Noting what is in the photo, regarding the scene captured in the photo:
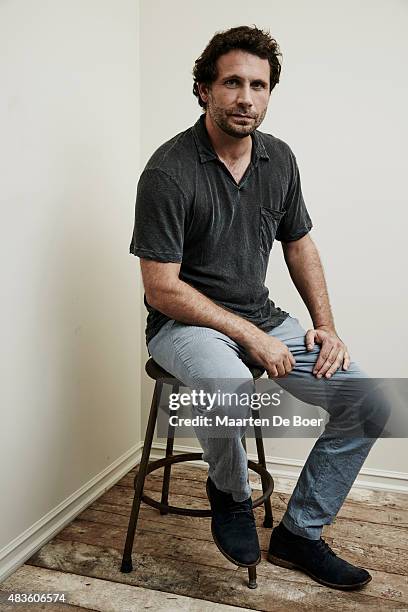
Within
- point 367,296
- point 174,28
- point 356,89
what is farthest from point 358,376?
point 174,28

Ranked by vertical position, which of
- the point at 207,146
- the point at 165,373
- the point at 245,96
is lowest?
the point at 165,373

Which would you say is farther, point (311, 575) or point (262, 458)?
point (262, 458)

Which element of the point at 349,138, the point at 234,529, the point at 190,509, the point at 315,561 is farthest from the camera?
the point at 349,138

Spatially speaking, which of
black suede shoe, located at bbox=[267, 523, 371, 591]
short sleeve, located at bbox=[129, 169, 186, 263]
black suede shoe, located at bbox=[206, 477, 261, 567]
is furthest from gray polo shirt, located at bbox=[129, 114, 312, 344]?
black suede shoe, located at bbox=[267, 523, 371, 591]

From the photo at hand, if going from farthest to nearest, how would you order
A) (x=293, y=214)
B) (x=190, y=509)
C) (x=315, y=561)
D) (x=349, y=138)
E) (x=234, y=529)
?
(x=349, y=138)
(x=293, y=214)
(x=190, y=509)
(x=315, y=561)
(x=234, y=529)

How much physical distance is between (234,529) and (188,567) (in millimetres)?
292

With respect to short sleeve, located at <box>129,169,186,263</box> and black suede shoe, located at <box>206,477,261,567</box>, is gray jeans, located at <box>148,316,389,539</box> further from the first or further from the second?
short sleeve, located at <box>129,169,186,263</box>

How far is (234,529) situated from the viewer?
1.62m

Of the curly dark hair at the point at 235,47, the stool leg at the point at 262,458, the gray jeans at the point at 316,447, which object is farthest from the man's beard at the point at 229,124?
the stool leg at the point at 262,458

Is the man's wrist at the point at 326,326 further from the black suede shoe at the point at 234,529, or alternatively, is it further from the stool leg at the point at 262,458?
the black suede shoe at the point at 234,529

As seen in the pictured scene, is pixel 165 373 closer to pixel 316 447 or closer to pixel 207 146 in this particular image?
pixel 316 447

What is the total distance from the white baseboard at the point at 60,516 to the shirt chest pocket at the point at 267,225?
43.3 inches

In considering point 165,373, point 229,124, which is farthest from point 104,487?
point 229,124

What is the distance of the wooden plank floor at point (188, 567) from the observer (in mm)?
1638
